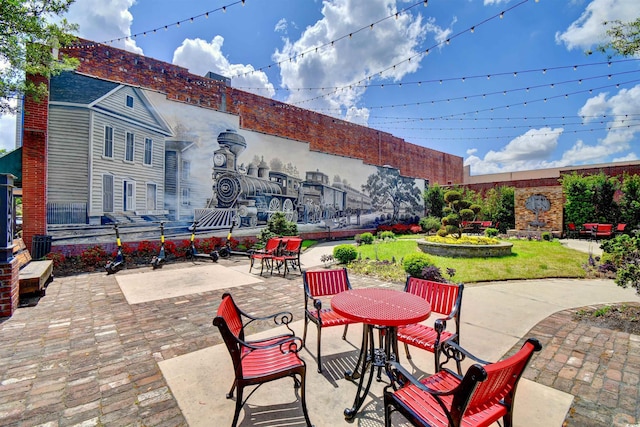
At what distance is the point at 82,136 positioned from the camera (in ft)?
27.1

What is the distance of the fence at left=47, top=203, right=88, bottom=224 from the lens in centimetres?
791

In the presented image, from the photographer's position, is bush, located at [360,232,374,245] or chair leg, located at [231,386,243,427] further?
bush, located at [360,232,374,245]

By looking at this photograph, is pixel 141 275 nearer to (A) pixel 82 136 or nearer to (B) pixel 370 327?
(A) pixel 82 136

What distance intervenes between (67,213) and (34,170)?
1.36 m

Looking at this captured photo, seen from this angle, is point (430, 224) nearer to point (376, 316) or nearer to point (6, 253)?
point (376, 316)

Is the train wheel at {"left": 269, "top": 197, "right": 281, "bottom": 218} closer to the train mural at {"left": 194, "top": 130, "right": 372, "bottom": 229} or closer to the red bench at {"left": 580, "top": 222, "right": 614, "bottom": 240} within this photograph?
the train mural at {"left": 194, "top": 130, "right": 372, "bottom": 229}

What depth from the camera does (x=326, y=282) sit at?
3736 millimetres

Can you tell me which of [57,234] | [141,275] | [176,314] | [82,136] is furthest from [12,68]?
[176,314]

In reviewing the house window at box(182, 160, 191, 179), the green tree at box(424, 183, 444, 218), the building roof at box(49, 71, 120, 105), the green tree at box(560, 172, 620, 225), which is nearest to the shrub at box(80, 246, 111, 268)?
the house window at box(182, 160, 191, 179)

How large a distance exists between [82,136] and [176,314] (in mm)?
7229

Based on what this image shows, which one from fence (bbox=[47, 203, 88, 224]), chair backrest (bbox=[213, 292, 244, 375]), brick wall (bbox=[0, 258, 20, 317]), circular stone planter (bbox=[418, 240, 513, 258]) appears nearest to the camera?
chair backrest (bbox=[213, 292, 244, 375])

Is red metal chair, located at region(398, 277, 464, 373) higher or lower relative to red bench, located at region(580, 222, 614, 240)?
lower

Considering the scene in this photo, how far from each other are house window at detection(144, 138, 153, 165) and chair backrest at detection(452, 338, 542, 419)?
10.9 m

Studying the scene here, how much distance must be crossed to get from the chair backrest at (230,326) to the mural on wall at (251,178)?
8.88 meters
